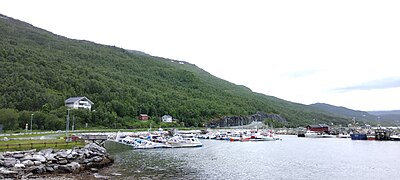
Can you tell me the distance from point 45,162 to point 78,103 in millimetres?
89087

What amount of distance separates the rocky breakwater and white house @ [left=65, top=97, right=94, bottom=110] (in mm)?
81778

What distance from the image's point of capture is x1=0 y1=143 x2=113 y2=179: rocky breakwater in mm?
30712

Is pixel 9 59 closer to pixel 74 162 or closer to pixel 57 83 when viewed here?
pixel 57 83

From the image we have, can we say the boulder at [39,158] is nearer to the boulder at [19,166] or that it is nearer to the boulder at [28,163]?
the boulder at [28,163]

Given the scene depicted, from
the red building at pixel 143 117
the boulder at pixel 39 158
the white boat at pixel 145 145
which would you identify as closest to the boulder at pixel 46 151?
the boulder at pixel 39 158

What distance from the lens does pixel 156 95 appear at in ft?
548

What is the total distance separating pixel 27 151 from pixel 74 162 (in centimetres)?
483

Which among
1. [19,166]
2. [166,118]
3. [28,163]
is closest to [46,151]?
[28,163]

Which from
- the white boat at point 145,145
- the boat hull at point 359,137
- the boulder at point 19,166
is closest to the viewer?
→ the boulder at point 19,166

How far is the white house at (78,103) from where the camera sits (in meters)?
116

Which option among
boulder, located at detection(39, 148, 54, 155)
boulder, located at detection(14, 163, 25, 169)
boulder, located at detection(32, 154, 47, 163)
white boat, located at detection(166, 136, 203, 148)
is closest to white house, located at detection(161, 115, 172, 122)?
white boat, located at detection(166, 136, 203, 148)

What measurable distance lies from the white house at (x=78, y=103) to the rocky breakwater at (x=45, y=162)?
3220 inches

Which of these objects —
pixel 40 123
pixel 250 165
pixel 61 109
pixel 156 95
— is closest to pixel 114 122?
pixel 61 109

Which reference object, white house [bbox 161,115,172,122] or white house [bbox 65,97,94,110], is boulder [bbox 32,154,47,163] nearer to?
white house [bbox 65,97,94,110]
